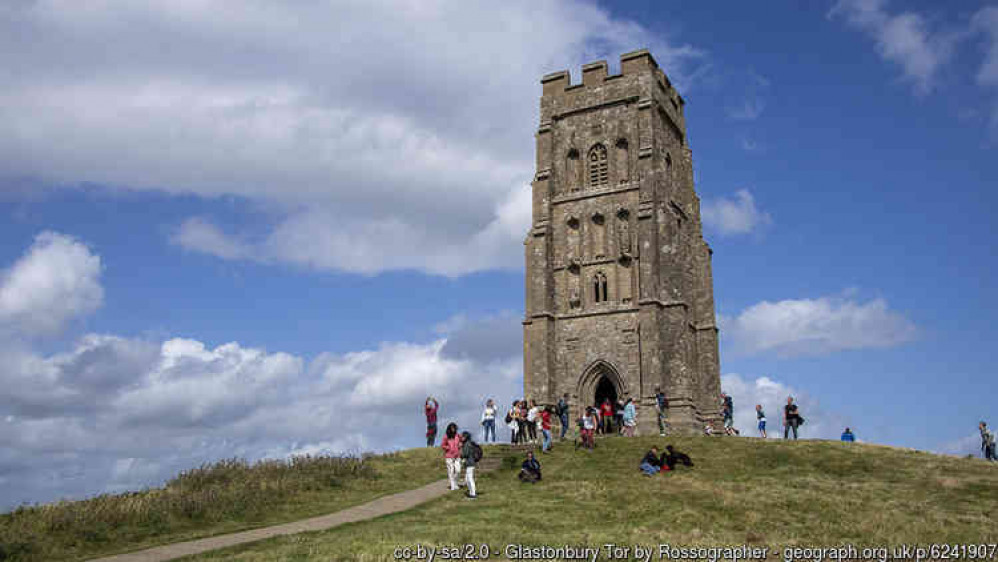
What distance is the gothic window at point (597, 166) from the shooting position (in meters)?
41.8

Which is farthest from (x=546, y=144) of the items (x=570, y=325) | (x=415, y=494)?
(x=415, y=494)

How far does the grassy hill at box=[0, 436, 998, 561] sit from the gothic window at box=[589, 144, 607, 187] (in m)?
18.6

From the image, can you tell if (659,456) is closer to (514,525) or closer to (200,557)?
(514,525)

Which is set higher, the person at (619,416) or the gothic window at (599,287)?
the gothic window at (599,287)

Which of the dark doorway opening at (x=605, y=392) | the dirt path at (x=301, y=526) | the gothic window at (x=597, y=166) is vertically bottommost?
the dirt path at (x=301, y=526)

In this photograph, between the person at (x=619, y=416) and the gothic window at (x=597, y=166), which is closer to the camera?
the person at (x=619, y=416)

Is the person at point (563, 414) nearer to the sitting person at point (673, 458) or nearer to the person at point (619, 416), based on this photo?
the person at point (619, 416)

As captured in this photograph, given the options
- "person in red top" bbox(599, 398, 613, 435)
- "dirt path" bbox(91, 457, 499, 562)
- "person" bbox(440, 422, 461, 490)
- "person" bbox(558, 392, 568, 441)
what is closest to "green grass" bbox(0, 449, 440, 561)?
"dirt path" bbox(91, 457, 499, 562)

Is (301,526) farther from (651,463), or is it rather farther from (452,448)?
(651,463)

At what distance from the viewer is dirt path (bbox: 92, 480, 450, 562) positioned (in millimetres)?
14766

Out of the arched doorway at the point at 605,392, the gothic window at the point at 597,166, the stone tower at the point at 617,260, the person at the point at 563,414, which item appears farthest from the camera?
the gothic window at the point at 597,166

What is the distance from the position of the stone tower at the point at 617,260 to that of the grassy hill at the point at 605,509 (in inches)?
457

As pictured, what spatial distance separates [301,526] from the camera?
17375mm

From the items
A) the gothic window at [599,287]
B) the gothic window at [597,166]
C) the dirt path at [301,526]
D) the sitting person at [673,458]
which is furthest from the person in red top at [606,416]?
the dirt path at [301,526]
